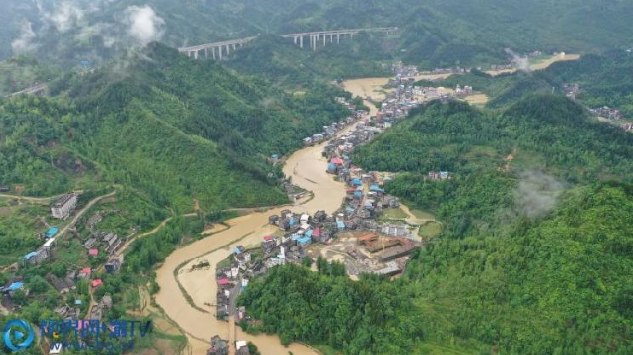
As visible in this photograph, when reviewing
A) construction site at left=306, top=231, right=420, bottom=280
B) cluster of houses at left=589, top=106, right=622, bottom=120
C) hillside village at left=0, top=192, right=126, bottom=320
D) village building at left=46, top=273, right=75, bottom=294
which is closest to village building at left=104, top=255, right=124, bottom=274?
hillside village at left=0, top=192, right=126, bottom=320

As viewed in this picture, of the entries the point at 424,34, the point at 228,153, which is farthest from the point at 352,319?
the point at 424,34

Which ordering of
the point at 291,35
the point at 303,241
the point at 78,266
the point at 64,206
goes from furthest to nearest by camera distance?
the point at 291,35
the point at 303,241
the point at 64,206
the point at 78,266

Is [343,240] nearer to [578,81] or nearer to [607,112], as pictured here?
[607,112]

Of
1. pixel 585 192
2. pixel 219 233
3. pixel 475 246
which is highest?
pixel 585 192

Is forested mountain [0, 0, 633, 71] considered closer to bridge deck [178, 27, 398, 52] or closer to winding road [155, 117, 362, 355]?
bridge deck [178, 27, 398, 52]

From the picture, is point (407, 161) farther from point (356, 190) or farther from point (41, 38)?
point (41, 38)

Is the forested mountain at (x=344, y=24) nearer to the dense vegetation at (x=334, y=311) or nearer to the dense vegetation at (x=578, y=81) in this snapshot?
the dense vegetation at (x=578, y=81)

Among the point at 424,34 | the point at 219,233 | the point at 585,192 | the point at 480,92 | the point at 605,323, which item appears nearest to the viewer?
the point at 605,323

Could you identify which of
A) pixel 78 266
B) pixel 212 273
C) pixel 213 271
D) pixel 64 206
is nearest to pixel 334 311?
pixel 212 273
